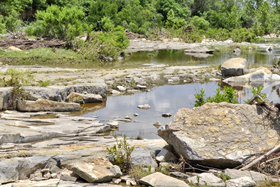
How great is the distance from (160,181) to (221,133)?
1368 millimetres

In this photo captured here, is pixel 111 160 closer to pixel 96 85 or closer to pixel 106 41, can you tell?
pixel 96 85

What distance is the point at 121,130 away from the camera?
885cm

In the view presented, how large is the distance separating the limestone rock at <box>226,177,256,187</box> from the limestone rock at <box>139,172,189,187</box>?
0.62 metres

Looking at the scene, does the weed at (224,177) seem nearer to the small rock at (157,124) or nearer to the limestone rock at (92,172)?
the limestone rock at (92,172)

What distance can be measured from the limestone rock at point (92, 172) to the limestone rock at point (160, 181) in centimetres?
50

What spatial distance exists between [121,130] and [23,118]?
2.46 meters

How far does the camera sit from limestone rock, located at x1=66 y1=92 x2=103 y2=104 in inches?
450

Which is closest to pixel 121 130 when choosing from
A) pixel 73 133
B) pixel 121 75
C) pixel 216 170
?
pixel 73 133

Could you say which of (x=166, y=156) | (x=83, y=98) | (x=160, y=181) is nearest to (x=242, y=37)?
(x=83, y=98)

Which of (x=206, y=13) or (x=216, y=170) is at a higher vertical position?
(x=206, y=13)

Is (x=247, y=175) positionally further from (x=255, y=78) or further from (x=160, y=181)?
(x=255, y=78)

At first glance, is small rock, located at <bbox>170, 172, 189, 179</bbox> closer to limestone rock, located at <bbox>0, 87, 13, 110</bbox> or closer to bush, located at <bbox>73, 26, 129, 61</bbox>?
limestone rock, located at <bbox>0, 87, 13, 110</bbox>

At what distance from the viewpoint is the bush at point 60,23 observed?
24.8 meters

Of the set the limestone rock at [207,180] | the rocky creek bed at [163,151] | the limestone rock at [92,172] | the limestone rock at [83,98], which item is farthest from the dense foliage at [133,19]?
the limestone rock at [207,180]
